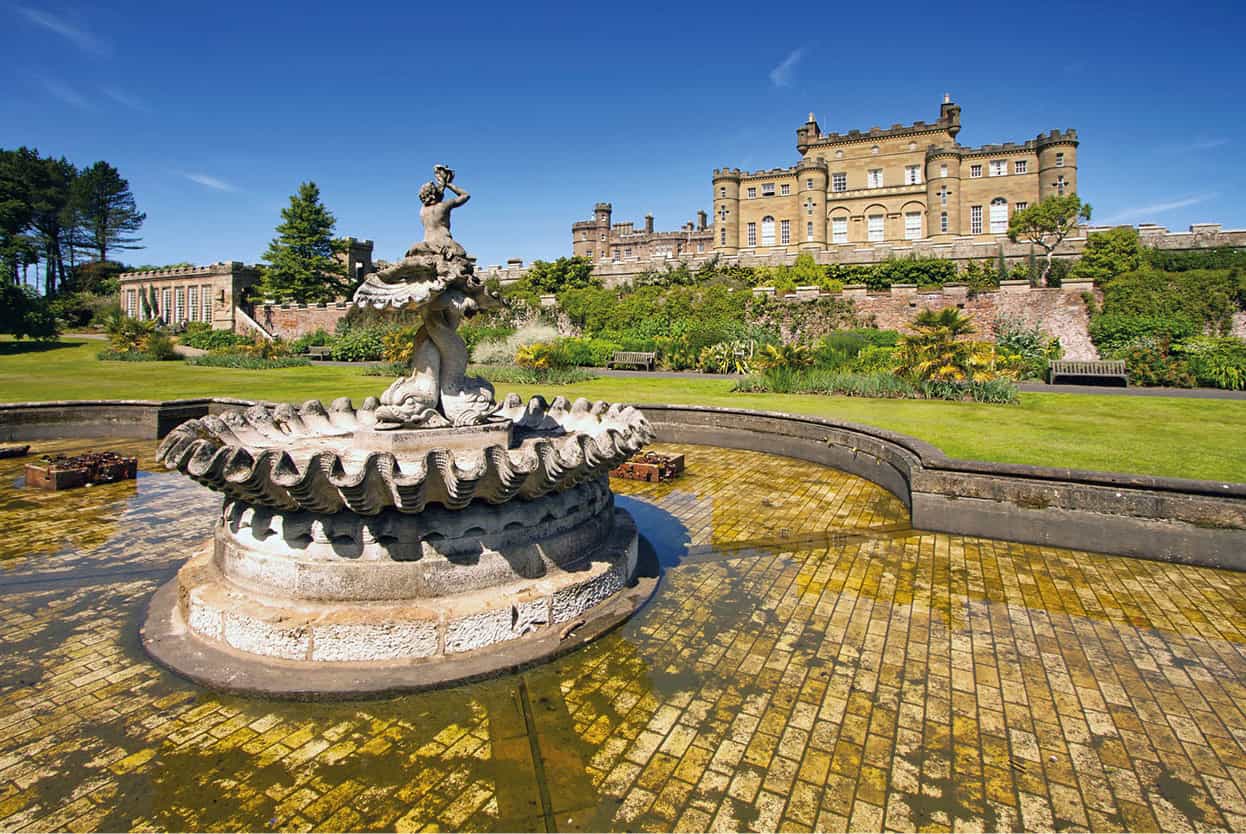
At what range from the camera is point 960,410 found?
14.0 meters

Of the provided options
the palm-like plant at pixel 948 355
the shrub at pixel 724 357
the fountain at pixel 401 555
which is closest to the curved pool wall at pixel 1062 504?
the fountain at pixel 401 555

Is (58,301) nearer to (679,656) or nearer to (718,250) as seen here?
(718,250)

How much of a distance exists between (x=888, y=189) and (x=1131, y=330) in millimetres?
31618

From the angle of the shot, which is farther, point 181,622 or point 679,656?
point 181,622

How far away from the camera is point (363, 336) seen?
3475 cm

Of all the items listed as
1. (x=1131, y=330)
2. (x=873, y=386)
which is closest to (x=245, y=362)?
(x=873, y=386)

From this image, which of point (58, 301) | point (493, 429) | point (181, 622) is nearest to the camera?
point (181, 622)

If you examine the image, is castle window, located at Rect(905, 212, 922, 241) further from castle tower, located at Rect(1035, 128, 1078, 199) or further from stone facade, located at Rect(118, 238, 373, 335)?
stone facade, located at Rect(118, 238, 373, 335)

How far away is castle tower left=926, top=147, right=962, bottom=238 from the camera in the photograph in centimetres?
5050

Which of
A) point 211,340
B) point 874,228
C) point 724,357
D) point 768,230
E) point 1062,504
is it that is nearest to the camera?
point 1062,504

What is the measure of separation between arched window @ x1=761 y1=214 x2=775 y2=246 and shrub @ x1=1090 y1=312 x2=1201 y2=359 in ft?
104

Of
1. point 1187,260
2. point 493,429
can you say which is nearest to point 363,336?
point 493,429

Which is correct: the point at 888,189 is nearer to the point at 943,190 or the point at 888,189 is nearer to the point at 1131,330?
the point at 943,190

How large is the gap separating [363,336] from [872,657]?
34.6 metres
